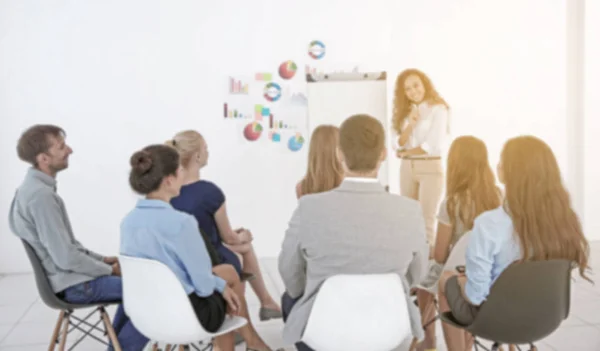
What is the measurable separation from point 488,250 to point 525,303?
0.73 feet

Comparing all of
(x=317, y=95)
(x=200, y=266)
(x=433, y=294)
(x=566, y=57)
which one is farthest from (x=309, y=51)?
(x=200, y=266)

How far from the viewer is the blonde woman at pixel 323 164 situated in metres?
3.15

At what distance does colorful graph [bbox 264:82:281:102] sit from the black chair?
4072 mm

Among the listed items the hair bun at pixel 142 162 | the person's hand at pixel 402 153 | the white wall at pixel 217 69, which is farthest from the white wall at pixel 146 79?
the hair bun at pixel 142 162

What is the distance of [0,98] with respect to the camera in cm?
558

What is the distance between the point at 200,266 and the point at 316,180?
3.27ft

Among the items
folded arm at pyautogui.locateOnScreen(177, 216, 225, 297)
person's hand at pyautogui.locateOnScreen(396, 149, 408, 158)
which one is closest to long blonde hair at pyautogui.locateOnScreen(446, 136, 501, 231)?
folded arm at pyautogui.locateOnScreen(177, 216, 225, 297)

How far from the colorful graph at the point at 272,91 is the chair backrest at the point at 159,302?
3.88 metres

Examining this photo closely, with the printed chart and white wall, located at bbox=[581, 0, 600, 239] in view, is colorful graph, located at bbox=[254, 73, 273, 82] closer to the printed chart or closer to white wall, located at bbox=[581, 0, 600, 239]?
the printed chart

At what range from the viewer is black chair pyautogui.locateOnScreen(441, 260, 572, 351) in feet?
6.95

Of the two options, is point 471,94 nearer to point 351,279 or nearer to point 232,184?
point 232,184

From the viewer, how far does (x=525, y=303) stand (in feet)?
7.07

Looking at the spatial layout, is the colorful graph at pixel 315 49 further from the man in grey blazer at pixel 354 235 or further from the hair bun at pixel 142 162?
the man in grey blazer at pixel 354 235

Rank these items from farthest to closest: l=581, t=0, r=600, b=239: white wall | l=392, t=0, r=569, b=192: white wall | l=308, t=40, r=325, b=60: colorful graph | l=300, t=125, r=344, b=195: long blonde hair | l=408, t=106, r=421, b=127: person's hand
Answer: l=581, t=0, r=600, b=239: white wall, l=392, t=0, r=569, b=192: white wall, l=308, t=40, r=325, b=60: colorful graph, l=408, t=106, r=421, b=127: person's hand, l=300, t=125, r=344, b=195: long blonde hair
